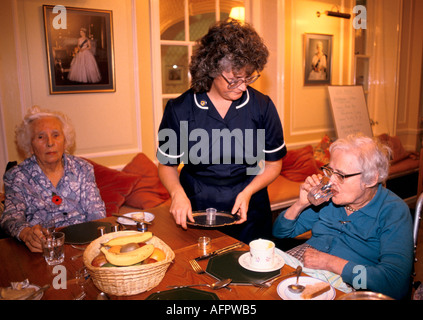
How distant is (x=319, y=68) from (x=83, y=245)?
3968 mm

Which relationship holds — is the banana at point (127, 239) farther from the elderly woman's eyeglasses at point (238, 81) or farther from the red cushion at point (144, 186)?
the red cushion at point (144, 186)

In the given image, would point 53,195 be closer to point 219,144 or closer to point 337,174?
point 219,144

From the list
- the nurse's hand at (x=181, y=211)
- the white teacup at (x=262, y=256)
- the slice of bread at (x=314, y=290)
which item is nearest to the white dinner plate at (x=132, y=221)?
the nurse's hand at (x=181, y=211)

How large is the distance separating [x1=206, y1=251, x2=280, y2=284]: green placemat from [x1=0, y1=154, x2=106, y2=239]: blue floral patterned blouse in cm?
105

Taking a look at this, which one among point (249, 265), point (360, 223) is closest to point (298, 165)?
point (360, 223)

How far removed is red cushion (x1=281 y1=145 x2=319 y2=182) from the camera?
13.9 feet

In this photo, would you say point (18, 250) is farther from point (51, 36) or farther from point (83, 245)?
point (51, 36)

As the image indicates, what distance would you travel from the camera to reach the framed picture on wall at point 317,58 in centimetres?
459

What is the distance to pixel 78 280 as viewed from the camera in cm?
134

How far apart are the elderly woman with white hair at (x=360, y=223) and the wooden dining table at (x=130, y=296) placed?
287 millimetres

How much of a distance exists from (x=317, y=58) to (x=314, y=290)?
13.2 feet

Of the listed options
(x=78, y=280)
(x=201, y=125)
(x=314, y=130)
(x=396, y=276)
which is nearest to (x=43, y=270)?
(x=78, y=280)

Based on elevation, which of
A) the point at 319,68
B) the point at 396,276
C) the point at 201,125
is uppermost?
the point at 319,68

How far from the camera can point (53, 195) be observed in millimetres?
2203
